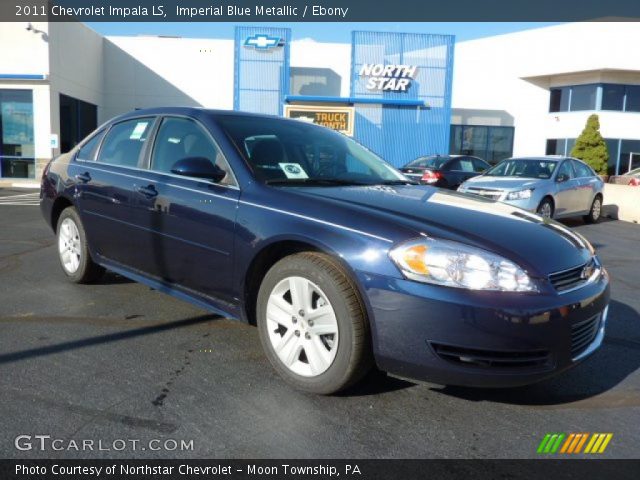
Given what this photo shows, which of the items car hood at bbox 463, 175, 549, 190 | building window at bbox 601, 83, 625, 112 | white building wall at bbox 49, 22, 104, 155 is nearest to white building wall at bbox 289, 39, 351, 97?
white building wall at bbox 49, 22, 104, 155

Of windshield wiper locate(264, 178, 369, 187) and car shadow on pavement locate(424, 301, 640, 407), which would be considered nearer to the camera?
car shadow on pavement locate(424, 301, 640, 407)

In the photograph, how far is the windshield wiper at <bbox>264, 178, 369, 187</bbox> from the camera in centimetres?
352

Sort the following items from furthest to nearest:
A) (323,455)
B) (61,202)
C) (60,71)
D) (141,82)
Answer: (141,82)
(60,71)
(61,202)
(323,455)

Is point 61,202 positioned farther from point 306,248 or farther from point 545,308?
point 545,308

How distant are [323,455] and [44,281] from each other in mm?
3957

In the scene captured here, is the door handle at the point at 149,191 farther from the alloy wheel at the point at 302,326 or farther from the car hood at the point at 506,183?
the car hood at the point at 506,183

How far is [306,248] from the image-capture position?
312cm

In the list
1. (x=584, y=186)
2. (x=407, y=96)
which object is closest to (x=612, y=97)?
(x=407, y=96)

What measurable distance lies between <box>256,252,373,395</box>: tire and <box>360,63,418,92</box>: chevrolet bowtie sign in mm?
26680

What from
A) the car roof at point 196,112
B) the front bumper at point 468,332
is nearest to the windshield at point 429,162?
the car roof at point 196,112

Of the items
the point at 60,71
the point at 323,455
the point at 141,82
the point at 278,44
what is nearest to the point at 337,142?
the point at 323,455

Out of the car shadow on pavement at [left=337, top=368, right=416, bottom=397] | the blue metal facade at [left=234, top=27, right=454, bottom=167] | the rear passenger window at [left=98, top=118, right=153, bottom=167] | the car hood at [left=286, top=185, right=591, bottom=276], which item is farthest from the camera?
the blue metal facade at [left=234, top=27, right=454, bottom=167]

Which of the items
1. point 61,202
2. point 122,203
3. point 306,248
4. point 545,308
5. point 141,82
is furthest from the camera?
point 141,82

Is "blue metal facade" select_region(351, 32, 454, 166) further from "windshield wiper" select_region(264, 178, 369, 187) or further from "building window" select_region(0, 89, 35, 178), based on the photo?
"windshield wiper" select_region(264, 178, 369, 187)
